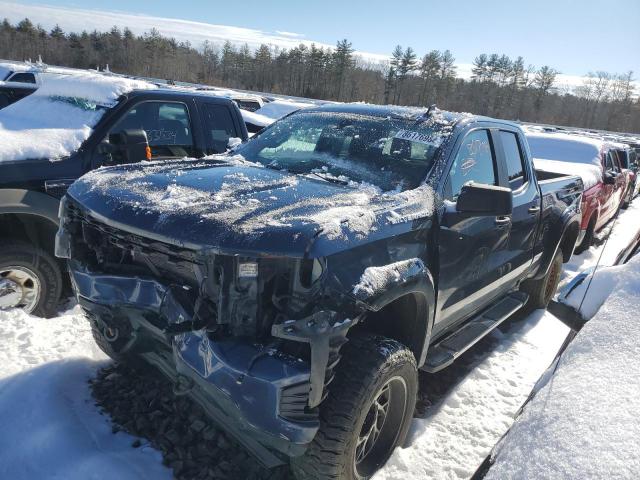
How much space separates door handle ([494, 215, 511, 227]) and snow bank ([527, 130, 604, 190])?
4.35 meters

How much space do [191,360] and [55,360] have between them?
183cm

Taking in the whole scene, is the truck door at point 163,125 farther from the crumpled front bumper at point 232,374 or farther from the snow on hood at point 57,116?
the crumpled front bumper at point 232,374

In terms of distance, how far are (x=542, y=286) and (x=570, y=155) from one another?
590cm

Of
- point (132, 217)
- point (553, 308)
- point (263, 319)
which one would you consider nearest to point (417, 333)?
point (553, 308)

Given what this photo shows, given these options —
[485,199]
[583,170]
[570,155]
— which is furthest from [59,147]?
[570,155]

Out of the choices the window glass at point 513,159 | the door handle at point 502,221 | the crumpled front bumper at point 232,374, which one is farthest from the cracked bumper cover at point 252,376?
the window glass at point 513,159

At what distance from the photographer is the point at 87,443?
2658 mm

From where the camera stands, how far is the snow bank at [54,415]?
2471 millimetres

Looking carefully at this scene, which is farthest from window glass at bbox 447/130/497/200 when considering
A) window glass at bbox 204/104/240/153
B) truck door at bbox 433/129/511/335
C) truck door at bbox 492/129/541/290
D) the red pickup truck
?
the red pickup truck

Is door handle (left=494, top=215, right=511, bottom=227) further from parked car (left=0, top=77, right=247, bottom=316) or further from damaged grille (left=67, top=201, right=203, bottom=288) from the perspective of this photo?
parked car (left=0, top=77, right=247, bottom=316)

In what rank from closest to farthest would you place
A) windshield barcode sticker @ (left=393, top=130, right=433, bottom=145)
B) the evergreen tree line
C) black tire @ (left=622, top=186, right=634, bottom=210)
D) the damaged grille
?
the damaged grille, windshield barcode sticker @ (left=393, top=130, right=433, bottom=145), black tire @ (left=622, top=186, right=634, bottom=210), the evergreen tree line

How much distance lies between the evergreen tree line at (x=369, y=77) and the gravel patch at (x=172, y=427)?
8306 cm

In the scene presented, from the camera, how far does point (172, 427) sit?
2.83 metres

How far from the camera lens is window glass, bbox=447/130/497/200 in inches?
122
